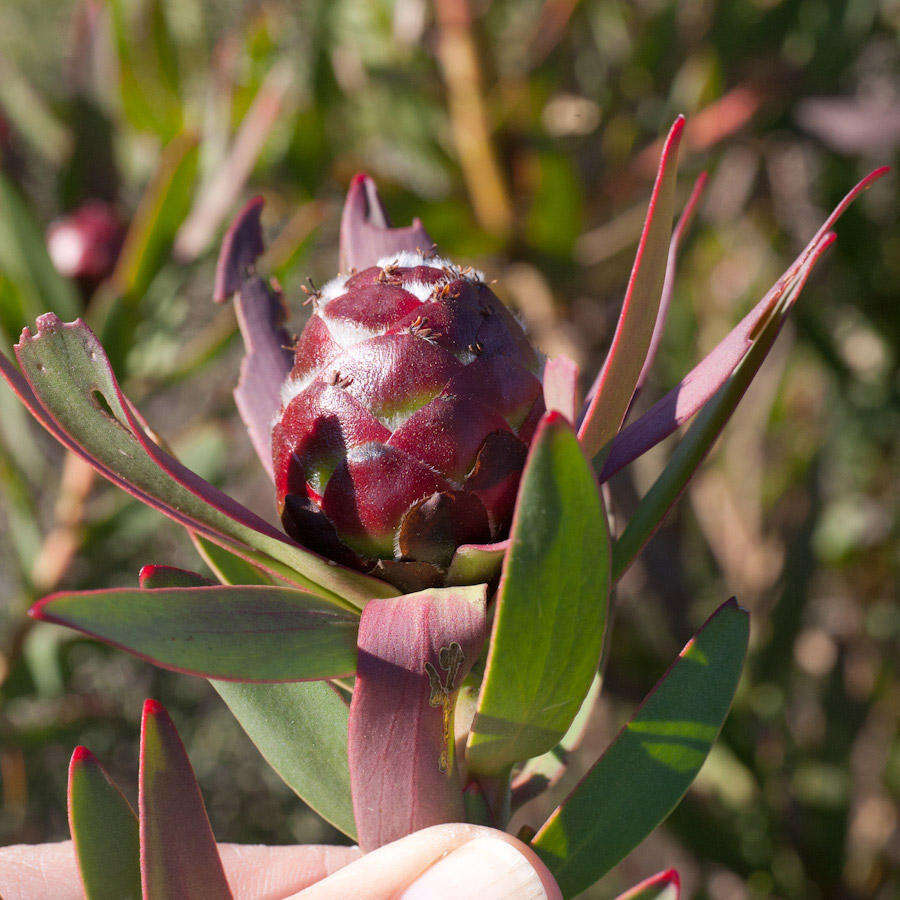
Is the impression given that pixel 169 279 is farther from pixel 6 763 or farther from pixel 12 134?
pixel 6 763

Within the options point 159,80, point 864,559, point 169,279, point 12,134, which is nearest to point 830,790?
point 864,559

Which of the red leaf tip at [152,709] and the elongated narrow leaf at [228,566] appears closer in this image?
the red leaf tip at [152,709]

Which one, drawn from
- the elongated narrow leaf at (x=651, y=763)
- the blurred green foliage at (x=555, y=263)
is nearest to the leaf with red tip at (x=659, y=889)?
the elongated narrow leaf at (x=651, y=763)

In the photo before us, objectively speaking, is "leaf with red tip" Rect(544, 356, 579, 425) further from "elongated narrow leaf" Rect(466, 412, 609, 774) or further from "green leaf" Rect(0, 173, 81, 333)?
"green leaf" Rect(0, 173, 81, 333)

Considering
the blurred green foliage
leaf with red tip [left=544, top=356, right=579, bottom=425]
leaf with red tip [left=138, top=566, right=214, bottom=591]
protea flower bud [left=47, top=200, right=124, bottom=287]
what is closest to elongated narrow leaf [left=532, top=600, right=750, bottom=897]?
leaf with red tip [left=544, top=356, right=579, bottom=425]

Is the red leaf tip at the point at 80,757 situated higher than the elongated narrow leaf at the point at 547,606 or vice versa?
the elongated narrow leaf at the point at 547,606

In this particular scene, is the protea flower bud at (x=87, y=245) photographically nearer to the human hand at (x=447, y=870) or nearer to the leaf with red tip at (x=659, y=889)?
the human hand at (x=447, y=870)
